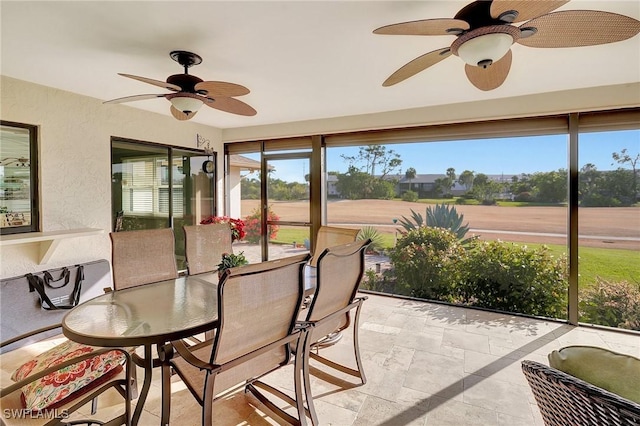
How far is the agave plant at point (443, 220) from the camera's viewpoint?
4.34 meters

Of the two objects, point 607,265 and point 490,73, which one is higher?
point 490,73

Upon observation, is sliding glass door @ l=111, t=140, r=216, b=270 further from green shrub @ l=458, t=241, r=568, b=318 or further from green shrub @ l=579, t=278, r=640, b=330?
green shrub @ l=579, t=278, r=640, b=330

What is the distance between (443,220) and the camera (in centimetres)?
443

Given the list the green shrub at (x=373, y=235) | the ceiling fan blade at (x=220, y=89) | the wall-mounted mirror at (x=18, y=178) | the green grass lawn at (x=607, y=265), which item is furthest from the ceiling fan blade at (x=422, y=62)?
the wall-mounted mirror at (x=18, y=178)

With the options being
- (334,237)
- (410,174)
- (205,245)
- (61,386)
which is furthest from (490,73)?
(61,386)

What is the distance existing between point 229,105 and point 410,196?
2.79 metres

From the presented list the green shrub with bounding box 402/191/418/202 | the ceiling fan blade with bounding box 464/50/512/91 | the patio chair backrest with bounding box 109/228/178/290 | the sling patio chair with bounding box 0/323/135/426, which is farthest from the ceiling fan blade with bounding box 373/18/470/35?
the green shrub with bounding box 402/191/418/202

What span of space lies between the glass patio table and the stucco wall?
1.88 m

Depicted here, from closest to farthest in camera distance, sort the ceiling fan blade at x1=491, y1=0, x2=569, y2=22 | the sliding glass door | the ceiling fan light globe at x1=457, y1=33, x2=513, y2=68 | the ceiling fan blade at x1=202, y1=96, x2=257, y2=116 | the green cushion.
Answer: the green cushion → the ceiling fan blade at x1=491, y1=0, x2=569, y2=22 → the ceiling fan light globe at x1=457, y1=33, x2=513, y2=68 → the ceiling fan blade at x1=202, y1=96, x2=257, y2=116 → the sliding glass door

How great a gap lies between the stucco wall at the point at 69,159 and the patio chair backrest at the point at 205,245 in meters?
1.51

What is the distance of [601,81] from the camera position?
313 centimetres

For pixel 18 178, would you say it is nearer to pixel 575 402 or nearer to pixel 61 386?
pixel 61 386

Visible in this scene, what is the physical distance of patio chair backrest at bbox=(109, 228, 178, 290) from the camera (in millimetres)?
2414

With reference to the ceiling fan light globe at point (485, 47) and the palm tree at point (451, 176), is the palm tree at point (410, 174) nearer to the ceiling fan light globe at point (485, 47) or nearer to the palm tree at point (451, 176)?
the palm tree at point (451, 176)
